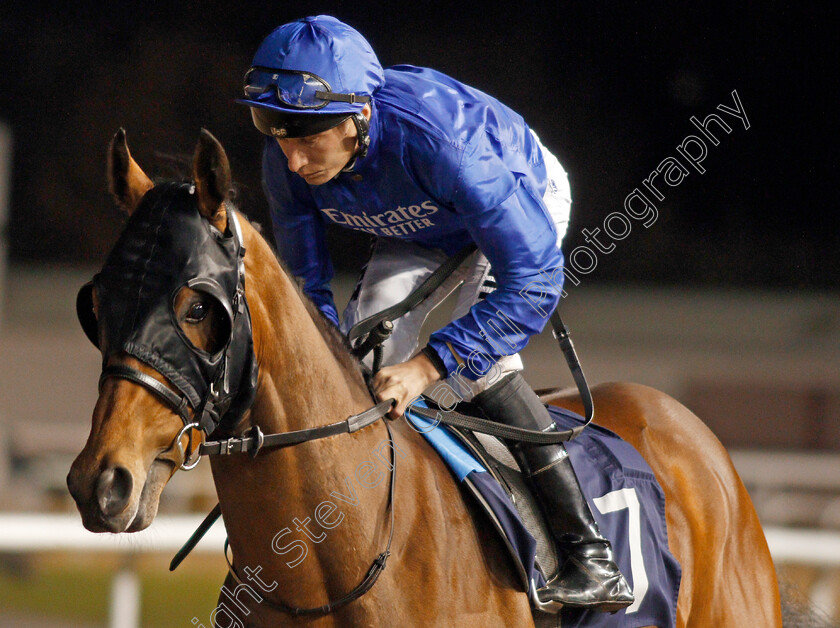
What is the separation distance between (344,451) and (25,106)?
20.6ft

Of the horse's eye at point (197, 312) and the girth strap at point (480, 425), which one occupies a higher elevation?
the horse's eye at point (197, 312)

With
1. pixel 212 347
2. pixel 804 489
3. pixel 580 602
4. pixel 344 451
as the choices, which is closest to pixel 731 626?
pixel 580 602

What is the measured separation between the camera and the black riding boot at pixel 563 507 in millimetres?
1919

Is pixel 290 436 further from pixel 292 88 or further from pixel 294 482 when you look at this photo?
pixel 292 88

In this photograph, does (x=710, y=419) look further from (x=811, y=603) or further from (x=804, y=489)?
(x=811, y=603)

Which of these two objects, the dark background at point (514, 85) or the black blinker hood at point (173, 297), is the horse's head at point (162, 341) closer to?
the black blinker hood at point (173, 297)

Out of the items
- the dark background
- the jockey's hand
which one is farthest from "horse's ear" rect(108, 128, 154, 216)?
the dark background

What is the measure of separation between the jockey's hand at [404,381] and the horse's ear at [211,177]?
1.52 ft

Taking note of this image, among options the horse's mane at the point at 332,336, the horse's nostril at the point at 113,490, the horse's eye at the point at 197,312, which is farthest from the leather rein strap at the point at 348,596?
the horse's eye at the point at 197,312

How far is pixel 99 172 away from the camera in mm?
6883

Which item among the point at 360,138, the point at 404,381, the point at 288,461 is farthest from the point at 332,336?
the point at 360,138

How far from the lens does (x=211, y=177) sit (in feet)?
4.45

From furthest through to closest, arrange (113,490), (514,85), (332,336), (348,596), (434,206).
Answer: (514,85) < (434,206) < (332,336) < (348,596) < (113,490)

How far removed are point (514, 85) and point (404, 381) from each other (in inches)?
Answer: 230
